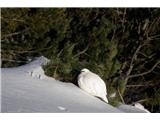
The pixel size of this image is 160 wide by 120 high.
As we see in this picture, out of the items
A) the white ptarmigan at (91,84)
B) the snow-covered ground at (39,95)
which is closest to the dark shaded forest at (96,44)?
the white ptarmigan at (91,84)

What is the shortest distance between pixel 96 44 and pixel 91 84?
4.21 ft

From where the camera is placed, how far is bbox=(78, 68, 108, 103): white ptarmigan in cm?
389

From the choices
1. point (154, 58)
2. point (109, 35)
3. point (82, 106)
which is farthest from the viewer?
point (154, 58)

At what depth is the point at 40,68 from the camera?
12.8ft

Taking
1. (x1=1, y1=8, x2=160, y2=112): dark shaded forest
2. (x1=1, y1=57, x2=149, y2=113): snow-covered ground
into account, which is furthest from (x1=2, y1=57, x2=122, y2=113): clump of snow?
(x1=1, y1=8, x2=160, y2=112): dark shaded forest

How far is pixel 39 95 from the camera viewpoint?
3.40 meters

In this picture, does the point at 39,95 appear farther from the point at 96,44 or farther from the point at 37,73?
the point at 96,44

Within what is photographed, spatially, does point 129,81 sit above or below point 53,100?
below

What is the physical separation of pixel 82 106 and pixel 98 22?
6.85 ft

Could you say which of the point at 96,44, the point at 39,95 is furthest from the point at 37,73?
the point at 96,44

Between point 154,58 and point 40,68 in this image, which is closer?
point 40,68
